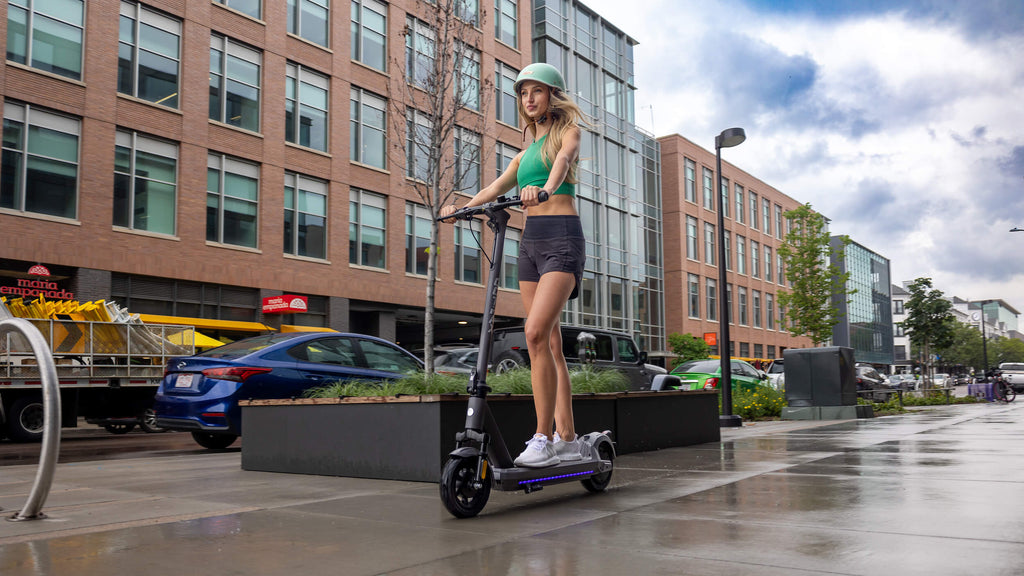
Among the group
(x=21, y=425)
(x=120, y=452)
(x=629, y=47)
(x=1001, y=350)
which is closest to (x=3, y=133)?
(x=21, y=425)

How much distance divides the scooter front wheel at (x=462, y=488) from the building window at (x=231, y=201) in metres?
23.8

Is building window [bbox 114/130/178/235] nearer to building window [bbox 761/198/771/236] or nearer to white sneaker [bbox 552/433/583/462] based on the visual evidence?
white sneaker [bbox 552/433/583/462]

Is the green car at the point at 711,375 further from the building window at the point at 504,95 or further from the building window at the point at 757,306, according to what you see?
the building window at the point at 757,306

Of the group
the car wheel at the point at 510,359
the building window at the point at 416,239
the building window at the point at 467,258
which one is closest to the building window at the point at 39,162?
the building window at the point at 416,239

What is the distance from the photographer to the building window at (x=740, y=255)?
61984mm

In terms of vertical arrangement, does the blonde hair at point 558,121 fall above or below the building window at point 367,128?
below

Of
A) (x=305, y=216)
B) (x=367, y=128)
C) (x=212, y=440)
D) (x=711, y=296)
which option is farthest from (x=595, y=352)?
(x=711, y=296)

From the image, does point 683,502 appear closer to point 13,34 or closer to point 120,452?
point 120,452

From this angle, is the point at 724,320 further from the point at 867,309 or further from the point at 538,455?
the point at 867,309

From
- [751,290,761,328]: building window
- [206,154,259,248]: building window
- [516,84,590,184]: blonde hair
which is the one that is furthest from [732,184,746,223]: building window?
[516,84,590,184]: blonde hair

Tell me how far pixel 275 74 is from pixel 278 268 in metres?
6.62

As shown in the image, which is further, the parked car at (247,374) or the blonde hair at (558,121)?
the parked car at (247,374)

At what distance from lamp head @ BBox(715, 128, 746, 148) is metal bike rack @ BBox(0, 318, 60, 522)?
1478 cm

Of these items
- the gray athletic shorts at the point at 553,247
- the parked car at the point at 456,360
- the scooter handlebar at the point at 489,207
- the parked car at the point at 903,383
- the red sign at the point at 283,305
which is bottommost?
the parked car at the point at 903,383
